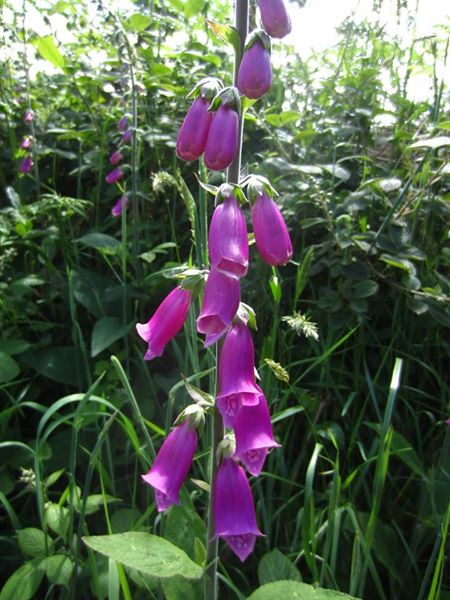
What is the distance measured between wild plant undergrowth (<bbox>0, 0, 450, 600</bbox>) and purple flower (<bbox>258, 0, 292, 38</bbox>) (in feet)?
1.19

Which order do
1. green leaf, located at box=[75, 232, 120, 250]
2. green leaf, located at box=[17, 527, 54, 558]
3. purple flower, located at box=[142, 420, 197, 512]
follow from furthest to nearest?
1. green leaf, located at box=[75, 232, 120, 250]
2. green leaf, located at box=[17, 527, 54, 558]
3. purple flower, located at box=[142, 420, 197, 512]

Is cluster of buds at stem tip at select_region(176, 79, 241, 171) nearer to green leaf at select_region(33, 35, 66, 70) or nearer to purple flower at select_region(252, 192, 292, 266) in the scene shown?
purple flower at select_region(252, 192, 292, 266)

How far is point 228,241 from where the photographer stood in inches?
40.7

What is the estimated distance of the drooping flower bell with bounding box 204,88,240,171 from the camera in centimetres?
103

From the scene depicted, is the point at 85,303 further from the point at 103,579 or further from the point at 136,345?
the point at 103,579

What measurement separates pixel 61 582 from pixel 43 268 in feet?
4.86

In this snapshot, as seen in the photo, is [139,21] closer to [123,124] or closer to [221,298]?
[123,124]

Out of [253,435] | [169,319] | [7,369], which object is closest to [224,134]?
[169,319]

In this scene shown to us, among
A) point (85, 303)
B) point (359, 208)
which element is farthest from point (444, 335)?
point (85, 303)

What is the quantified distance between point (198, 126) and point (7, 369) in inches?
45.5

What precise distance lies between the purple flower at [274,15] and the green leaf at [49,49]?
2.09m

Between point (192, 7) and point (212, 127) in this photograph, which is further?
point (192, 7)

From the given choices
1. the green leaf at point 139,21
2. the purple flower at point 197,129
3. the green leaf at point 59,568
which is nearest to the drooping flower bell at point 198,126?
the purple flower at point 197,129

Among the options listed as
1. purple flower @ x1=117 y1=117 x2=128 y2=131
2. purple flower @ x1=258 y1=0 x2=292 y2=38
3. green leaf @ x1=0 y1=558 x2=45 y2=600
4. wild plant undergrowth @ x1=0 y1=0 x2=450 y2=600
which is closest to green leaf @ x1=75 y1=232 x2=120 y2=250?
wild plant undergrowth @ x1=0 y1=0 x2=450 y2=600
